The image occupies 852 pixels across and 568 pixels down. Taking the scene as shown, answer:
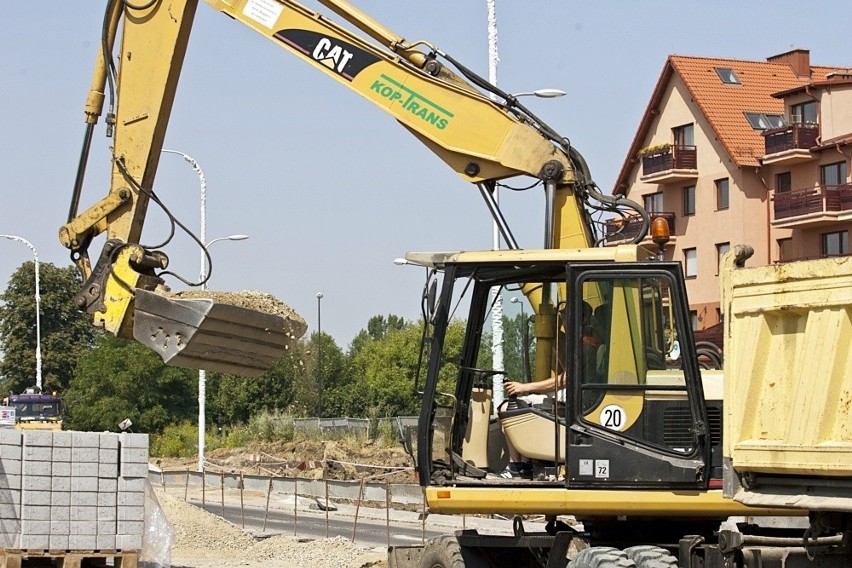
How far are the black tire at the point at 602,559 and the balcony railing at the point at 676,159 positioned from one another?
4582cm

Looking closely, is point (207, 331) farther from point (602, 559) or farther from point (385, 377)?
point (385, 377)

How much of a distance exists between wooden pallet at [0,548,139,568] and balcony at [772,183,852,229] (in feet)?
120

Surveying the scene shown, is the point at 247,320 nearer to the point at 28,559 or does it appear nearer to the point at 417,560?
the point at 417,560

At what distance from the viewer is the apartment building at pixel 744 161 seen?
4753 centimetres

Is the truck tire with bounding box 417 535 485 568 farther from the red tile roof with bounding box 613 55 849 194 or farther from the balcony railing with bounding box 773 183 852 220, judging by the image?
the red tile roof with bounding box 613 55 849 194

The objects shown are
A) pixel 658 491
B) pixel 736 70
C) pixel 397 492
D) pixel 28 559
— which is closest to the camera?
pixel 658 491

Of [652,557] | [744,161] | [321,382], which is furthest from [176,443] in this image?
[652,557]

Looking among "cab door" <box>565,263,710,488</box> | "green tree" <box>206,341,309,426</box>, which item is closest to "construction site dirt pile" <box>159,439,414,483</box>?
"green tree" <box>206,341,309,426</box>

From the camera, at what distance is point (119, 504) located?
14.0 m

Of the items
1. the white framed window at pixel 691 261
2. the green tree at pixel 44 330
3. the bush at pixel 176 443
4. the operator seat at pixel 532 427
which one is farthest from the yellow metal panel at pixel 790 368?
the green tree at pixel 44 330

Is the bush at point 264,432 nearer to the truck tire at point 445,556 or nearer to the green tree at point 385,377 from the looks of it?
the green tree at point 385,377

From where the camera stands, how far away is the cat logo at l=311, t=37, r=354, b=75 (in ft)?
40.2

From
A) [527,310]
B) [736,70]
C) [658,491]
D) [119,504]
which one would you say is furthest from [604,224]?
[736,70]

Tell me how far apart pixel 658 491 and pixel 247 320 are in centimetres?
436
